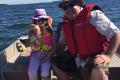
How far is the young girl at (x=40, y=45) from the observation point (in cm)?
486

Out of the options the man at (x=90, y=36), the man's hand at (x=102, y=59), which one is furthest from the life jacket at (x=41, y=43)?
the man's hand at (x=102, y=59)

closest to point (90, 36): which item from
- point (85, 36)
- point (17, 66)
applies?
point (85, 36)

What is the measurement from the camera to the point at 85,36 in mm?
4316

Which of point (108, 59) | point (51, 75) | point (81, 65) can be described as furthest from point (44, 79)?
point (108, 59)

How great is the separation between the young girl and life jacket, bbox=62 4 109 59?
22.0 inches

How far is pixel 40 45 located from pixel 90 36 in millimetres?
950

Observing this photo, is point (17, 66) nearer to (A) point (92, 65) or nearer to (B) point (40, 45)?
(B) point (40, 45)

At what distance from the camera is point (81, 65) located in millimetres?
4395

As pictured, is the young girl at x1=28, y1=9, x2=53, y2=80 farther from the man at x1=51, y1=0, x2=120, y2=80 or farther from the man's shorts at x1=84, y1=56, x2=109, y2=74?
the man's shorts at x1=84, y1=56, x2=109, y2=74

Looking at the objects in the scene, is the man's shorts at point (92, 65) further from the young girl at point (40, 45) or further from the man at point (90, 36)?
the young girl at point (40, 45)

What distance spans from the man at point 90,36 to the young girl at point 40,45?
1.62 ft

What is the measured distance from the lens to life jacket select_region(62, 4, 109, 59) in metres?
4.26

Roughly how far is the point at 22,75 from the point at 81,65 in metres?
1.03

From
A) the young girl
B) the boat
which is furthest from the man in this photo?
the boat
